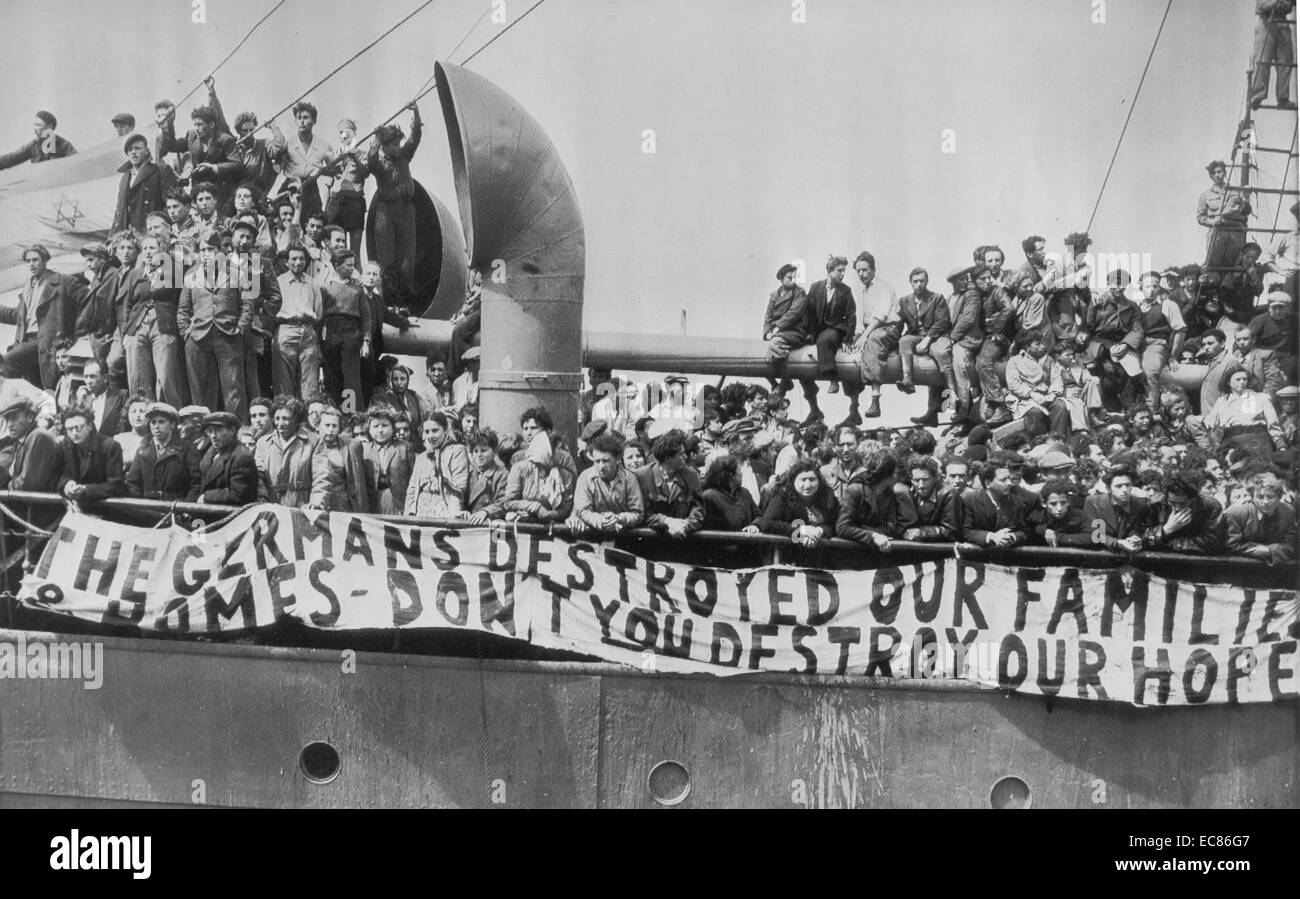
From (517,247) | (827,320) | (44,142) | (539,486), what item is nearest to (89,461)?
(44,142)

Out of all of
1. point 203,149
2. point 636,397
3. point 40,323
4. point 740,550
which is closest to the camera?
point 740,550

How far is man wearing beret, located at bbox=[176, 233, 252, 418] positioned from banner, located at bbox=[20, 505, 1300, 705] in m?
0.88

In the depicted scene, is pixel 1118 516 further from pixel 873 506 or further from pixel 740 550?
pixel 740 550

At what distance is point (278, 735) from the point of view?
9922mm

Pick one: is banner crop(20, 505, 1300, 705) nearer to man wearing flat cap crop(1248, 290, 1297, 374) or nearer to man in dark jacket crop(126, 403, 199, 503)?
man in dark jacket crop(126, 403, 199, 503)

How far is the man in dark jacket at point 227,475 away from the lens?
33.1 feet

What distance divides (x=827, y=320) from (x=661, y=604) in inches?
89.7

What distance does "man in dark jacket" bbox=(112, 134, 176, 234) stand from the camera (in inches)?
410

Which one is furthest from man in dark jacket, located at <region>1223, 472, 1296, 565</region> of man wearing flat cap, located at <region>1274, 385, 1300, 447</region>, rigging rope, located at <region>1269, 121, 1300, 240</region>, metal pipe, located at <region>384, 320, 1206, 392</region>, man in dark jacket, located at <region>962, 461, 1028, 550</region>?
rigging rope, located at <region>1269, 121, 1300, 240</region>

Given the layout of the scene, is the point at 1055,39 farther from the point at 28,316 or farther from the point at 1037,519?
the point at 28,316

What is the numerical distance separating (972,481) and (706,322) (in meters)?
2.09

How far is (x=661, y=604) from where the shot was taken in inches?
398

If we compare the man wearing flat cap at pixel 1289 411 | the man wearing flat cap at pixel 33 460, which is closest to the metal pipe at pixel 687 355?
the man wearing flat cap at pixel 1289 411
